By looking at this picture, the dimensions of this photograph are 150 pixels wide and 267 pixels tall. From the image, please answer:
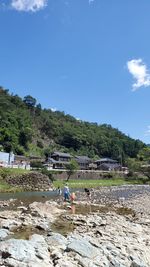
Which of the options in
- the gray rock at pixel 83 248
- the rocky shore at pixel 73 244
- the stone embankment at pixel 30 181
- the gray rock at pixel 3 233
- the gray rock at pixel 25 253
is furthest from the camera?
the stone embankment at pixel 30 181

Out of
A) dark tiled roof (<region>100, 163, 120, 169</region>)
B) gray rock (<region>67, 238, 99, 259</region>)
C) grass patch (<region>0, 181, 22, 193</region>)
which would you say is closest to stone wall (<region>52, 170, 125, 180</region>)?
dark tiled roof (<region>100, 163, 120, 169</region>)

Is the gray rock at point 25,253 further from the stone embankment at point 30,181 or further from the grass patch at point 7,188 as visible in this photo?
the stone embankment at point 30,181

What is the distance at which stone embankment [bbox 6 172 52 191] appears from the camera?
2589 inches

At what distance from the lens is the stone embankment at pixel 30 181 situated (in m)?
65.8

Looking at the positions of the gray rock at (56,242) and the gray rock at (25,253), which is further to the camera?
the gray rock at (56,242)

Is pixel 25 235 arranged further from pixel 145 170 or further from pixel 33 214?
pixel 145 170

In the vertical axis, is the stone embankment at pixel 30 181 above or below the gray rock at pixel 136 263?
above

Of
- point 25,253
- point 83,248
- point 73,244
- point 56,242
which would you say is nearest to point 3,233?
point 56,242

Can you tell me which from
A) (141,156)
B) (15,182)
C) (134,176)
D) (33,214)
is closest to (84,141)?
(141,156)

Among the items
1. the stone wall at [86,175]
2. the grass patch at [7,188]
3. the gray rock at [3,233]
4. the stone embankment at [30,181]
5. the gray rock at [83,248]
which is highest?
the stone wall at [86,175]

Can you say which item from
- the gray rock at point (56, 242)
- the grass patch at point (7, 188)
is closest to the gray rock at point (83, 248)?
the gray rock at point (56, 242)

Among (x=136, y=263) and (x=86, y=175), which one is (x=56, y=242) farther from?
(x=86, y=175)

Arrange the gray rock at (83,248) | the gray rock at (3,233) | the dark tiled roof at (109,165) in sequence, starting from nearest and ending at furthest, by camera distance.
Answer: the gray rock at (83,248)
the gray rock at (3,233)
the dark tiled roof at (109,165)

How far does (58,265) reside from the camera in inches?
498
